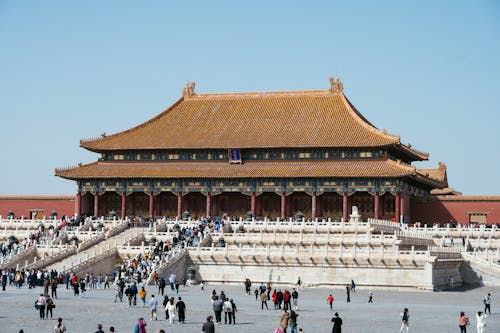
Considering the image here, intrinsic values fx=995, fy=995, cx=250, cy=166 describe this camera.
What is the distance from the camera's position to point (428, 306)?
43125 mm

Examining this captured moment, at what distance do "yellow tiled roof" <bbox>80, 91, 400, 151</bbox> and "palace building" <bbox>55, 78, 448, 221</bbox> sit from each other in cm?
10

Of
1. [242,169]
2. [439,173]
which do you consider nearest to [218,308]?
[242,169]

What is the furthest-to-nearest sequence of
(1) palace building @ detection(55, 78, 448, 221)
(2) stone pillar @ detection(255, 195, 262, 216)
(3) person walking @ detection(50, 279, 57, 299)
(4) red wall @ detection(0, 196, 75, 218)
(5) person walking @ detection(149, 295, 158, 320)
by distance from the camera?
(4) red wall @ detection(0, 196, 75, 218), (2) stone pillar @ detection(255, 195, 262, 216), (1) palace building @ detection(55, 78, 448, 221), (3) person walking @ detection(50, 279, 57, 299), (5) person walking @ detection(149, 295, 158, 320)

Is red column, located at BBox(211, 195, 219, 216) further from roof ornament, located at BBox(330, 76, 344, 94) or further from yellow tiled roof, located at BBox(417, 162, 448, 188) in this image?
yellow tiled roof, located at BBox(417, 162, 448, 188)

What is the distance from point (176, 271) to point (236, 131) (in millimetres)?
31471

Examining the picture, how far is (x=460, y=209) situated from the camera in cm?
7594

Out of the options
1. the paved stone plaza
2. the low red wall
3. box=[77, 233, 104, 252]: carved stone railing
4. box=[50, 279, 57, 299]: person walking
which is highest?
the low red wall

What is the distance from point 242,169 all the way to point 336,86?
12472mm

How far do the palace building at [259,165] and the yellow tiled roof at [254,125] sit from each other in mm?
103

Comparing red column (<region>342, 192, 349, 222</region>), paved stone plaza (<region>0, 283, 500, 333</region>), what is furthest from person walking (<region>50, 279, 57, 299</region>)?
red column (<region>342, 192, 349, 222</region>)

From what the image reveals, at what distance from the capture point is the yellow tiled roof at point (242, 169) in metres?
75.7

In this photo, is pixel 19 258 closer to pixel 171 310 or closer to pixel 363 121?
pixel 171 310

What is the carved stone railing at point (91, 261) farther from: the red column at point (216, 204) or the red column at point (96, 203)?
the red column at point (96, 203)

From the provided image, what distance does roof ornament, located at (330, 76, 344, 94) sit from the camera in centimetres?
8569
